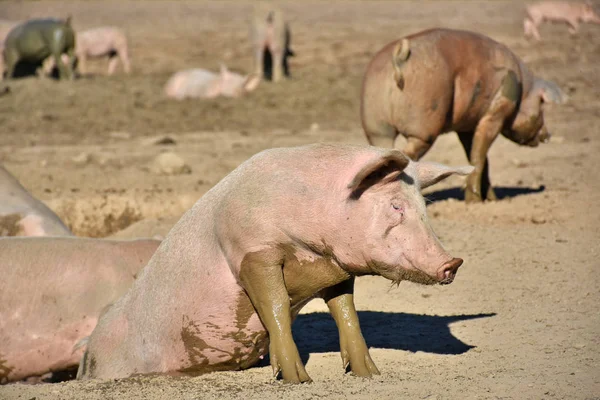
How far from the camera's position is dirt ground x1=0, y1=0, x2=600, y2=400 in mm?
5000

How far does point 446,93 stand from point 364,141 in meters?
4.97


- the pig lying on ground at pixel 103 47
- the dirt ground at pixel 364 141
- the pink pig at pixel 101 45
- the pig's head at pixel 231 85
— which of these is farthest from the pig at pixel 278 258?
the pink pig at pixel 101 45

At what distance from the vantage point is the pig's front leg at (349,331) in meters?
5.02

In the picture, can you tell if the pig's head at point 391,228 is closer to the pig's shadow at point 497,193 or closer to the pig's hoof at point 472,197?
the pig's hoof at point 472,197

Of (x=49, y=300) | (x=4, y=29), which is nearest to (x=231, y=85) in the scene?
(x=4, y=29)

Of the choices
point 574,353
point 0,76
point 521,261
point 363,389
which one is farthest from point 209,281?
point 0,76

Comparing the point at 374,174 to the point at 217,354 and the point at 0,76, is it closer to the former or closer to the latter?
the point at 217,354

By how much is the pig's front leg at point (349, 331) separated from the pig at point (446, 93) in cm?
374

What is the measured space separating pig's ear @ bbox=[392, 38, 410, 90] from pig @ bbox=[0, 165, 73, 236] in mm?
2849

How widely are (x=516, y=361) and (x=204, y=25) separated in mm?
25213

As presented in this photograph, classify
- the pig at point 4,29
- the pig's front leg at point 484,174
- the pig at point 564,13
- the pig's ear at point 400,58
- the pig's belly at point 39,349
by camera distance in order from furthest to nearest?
the pig at point 564,13, the pig at point 4,29, the pig's front leg at point 484,174, the pig's ear at point 400,58, the pig's belly at point 39,349

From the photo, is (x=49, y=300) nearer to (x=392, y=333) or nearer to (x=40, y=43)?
(x=392, y=333)

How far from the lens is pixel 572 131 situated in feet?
44.2

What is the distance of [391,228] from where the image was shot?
4625mm
